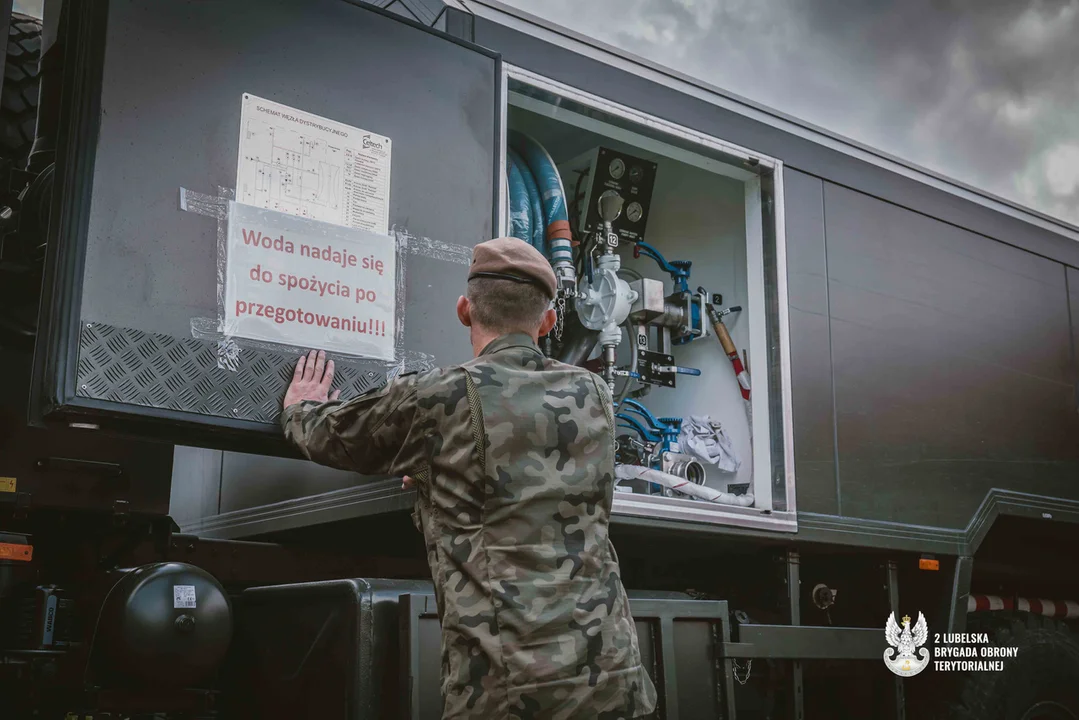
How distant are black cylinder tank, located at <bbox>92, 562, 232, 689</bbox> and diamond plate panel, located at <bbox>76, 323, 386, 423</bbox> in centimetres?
65

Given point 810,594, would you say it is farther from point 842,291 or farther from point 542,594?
point 542,594

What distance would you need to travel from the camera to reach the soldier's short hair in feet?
8.80

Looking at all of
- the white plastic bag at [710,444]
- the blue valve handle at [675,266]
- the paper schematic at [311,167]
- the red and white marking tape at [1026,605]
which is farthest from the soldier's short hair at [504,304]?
the red and white marking tape at [1026,605]

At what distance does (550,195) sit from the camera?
4.28 m

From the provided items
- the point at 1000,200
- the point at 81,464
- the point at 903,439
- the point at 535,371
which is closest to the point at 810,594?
the point at 903,439

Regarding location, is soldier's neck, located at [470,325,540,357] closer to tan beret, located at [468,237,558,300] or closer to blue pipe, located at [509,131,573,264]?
tan beret, located at [468,237,558,300]

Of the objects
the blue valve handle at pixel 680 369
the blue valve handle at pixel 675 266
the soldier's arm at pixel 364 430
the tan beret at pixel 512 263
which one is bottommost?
the soldier's arm at pixel 364 430

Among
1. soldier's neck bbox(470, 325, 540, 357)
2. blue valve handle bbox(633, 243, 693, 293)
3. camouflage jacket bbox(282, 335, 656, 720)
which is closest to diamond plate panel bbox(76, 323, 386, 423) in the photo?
camouflage jacket bbox(282, 335, 656, 720)

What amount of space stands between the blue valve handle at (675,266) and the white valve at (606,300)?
0.96 feet

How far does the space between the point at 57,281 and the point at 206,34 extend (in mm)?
799

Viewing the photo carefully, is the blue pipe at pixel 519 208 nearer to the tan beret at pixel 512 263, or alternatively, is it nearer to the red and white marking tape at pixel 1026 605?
the tan beret at pixel 512 263

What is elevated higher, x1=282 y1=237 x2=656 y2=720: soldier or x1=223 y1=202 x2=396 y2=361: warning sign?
x1=223 y1=202 x2=396 y2=361: warning sign

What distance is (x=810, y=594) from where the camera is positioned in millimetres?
4711

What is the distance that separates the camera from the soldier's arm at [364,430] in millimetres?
2576
